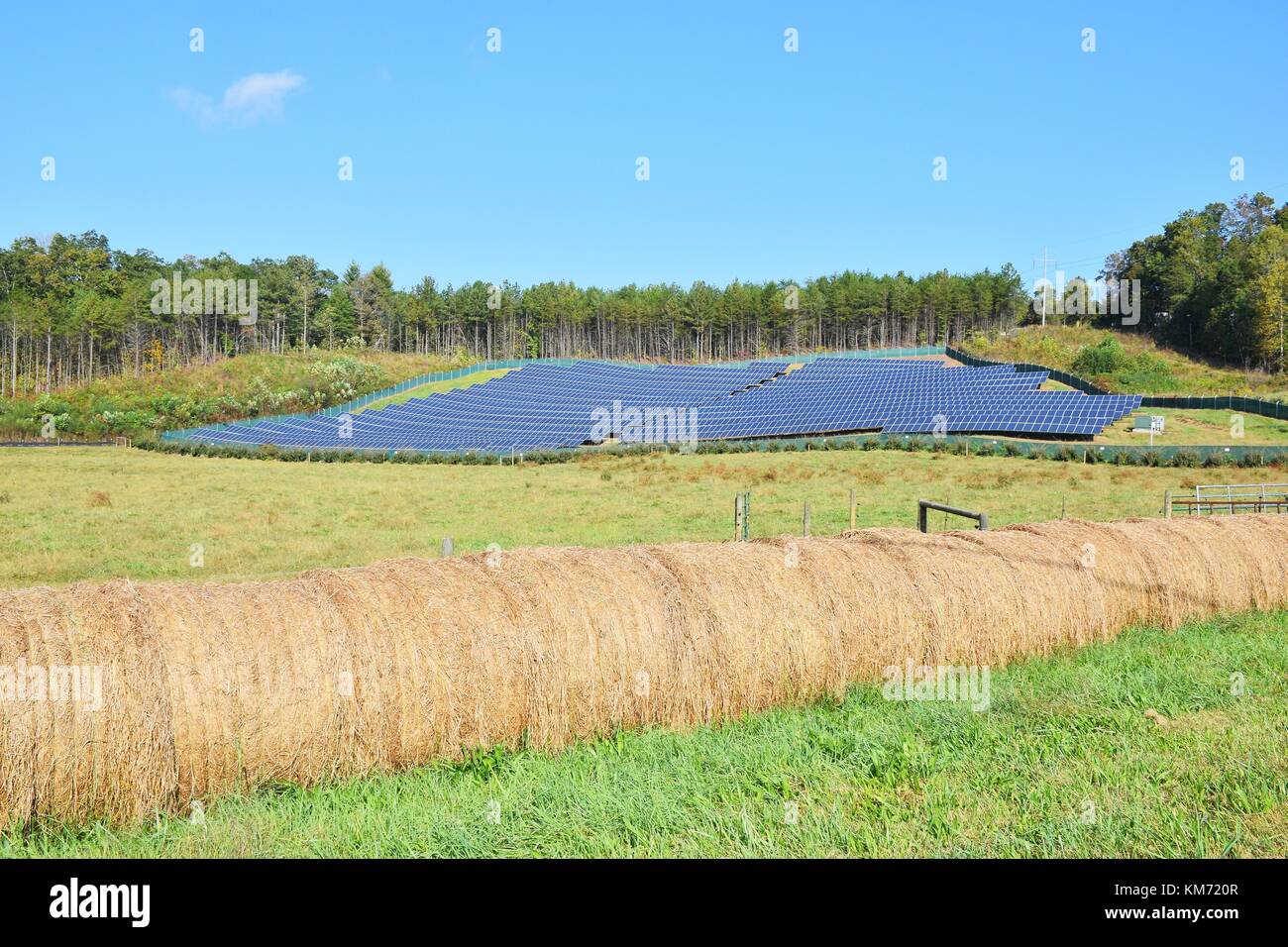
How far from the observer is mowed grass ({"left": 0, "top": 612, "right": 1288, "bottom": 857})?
5016mm

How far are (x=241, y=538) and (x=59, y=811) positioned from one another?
1885 cm

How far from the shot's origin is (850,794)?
18.7 feet

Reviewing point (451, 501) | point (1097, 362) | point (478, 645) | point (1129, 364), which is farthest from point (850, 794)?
point (1129, 364)

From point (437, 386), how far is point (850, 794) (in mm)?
90970

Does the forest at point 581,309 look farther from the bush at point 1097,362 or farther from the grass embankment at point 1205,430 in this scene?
the grass embankment at point 1205,430

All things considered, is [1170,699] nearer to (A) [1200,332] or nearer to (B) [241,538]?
(B) [241,538]

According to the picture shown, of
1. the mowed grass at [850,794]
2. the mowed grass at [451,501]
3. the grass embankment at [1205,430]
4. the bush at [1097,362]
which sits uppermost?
the bush at [1097,362]

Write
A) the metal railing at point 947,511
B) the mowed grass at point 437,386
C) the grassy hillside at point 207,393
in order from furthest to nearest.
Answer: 1. the mowed grass at point 437,386
2. the grassy hillside at point 207,393
3. the metal railing at point 947,511

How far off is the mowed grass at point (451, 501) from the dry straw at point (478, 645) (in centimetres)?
875

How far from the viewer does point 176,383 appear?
3531 inches

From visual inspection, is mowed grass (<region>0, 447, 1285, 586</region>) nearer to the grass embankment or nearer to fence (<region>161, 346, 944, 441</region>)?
the grass embankment

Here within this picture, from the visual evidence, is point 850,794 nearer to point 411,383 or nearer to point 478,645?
point 478,645

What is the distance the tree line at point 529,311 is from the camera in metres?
127

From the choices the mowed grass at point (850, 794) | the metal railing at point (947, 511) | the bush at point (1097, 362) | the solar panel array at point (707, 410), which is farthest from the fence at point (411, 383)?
the mowed grass at point (850, 794)
